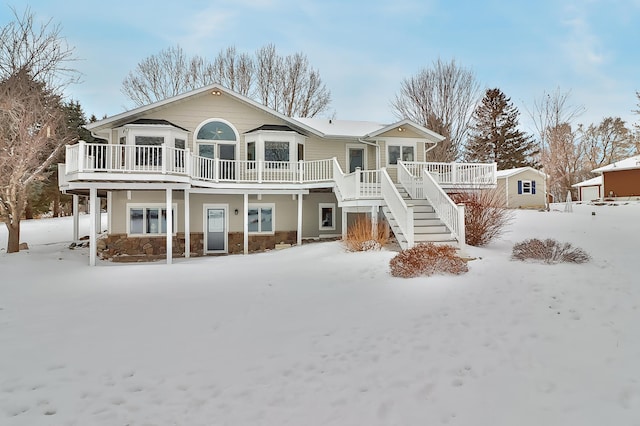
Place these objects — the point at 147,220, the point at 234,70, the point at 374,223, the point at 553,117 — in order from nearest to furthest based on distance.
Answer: the point at 374,223, the point at 147,220, the point at 553,117, the point at 234,70

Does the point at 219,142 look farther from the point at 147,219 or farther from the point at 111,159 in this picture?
the point at 111,159

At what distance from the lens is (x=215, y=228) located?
16281 mm

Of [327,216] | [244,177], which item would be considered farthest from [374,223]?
[244,177]

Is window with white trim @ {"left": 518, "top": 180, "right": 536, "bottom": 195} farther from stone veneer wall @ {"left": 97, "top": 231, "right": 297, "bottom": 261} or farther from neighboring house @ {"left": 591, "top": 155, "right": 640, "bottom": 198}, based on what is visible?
stone veneer wall @ {"left": 97, "top": 231, "right": 297, "bottom": 261}

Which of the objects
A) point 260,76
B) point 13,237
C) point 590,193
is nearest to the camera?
point 13,237

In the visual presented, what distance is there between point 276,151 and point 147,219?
623 centimetres

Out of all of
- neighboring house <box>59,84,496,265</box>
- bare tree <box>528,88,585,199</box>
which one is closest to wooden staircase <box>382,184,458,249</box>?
neighboring house <box>59,84,496,265</box>

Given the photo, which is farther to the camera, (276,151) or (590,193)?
(590,193)

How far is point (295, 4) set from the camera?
18047 mm

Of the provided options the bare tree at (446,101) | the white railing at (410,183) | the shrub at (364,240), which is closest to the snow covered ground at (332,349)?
the shrub at (364,240)

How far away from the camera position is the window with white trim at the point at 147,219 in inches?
597

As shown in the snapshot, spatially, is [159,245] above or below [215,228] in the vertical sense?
below

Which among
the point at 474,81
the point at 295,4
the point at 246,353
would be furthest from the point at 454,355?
the point at 474,81

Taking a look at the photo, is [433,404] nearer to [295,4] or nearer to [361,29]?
[295,4]
